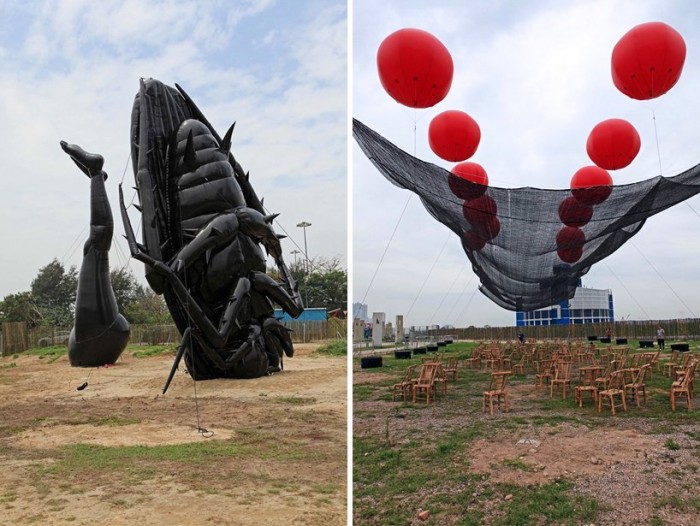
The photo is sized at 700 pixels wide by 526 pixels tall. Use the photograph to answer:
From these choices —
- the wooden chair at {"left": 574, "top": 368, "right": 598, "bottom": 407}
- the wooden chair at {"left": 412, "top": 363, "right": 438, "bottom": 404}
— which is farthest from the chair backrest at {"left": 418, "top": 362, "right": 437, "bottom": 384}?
the wooden chair at {"left": 574, "top": 368, "right": 598, "bottom": 407}

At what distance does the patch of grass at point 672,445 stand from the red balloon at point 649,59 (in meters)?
6.43

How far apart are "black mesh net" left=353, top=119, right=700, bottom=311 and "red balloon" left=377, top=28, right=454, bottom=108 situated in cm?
121

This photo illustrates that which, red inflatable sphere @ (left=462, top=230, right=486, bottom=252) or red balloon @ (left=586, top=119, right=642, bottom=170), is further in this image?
red balloon @ (left=586, top=119, right=642, bottom=170)

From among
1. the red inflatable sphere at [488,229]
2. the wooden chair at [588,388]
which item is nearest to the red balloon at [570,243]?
the red inflatable sphere at [488,229]

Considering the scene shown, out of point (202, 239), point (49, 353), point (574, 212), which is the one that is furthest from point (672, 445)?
point (49, 353)

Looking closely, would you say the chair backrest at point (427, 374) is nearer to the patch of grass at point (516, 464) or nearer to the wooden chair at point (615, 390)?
the wooden chair at point (615, 390)

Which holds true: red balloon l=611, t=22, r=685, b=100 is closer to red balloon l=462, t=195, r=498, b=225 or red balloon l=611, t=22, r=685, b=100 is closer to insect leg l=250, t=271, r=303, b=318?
red balloon l=462, t=195, r=498, b=225

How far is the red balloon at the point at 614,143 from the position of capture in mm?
12141

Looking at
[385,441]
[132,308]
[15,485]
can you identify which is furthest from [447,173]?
[132,308]

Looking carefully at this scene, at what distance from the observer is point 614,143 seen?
12188 millimetres

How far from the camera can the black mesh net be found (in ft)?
30.5

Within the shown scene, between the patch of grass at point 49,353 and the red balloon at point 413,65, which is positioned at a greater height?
the red balloon at point 413,65

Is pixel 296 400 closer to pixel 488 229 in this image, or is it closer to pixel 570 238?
pixel 488 229

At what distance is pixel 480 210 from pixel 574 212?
1590mm
